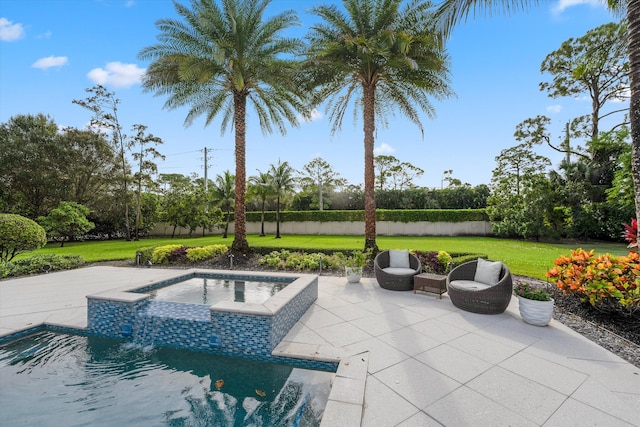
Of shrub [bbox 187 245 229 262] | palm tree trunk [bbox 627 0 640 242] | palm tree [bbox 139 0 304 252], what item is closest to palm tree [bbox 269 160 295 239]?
shrub [bbox 187 245 229 262]

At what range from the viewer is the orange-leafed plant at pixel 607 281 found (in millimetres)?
4645

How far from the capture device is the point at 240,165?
1187cm

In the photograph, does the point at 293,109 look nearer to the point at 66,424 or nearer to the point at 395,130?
the point at 395,130

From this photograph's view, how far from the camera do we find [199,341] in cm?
436

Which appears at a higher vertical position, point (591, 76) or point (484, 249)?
point (591, 76)

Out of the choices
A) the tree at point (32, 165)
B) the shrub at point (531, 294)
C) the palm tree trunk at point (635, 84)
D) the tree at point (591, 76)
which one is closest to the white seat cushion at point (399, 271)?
the shrub at point (531, 294)

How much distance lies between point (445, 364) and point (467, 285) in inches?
107

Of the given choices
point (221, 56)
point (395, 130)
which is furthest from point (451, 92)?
point (221, 56)

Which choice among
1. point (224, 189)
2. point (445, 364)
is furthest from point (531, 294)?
point (224, 189)

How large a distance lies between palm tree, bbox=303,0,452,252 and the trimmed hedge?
1372 cm

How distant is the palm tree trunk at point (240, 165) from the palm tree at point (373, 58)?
303 centimetres

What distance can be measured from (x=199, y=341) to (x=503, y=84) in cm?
1286

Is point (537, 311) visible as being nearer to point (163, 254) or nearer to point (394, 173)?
point (163, 254)

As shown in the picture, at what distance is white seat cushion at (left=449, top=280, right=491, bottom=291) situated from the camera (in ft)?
18.5
